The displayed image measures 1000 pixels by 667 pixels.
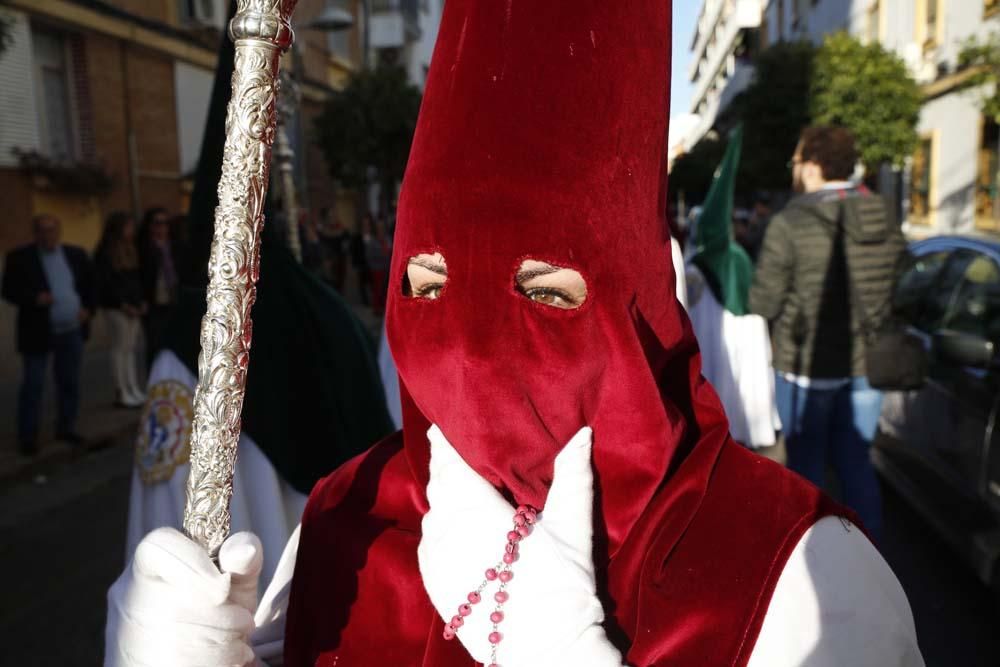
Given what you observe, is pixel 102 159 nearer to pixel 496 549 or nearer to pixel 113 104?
pixel 113 104

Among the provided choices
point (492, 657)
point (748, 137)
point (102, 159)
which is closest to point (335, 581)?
point (492, 657)

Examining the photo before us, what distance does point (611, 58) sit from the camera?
1291 mm

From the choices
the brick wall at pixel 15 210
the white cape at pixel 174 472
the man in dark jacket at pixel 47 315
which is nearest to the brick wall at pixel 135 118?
the brick wall at pixel 15 210

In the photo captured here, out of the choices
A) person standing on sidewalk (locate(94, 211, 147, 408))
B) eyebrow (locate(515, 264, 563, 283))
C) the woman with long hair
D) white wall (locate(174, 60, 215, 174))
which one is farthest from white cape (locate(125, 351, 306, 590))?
white wall (locate(174, 60, 215, 174))

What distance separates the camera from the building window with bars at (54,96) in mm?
11039

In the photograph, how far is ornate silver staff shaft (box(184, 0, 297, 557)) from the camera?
1.06m

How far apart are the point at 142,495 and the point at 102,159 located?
1087cm

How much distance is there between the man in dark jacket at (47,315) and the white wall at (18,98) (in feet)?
14.9

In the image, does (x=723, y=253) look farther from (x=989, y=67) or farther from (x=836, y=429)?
(x=989, y=67)

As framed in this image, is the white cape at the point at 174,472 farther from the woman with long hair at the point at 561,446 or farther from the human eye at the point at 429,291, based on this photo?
the human eye at the point at 429,291

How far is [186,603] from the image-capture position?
1145mm

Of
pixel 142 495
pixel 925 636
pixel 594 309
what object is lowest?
pixel 925 636

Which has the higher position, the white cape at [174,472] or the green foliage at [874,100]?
the green foliage at [874,100]

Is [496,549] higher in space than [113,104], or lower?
lower
